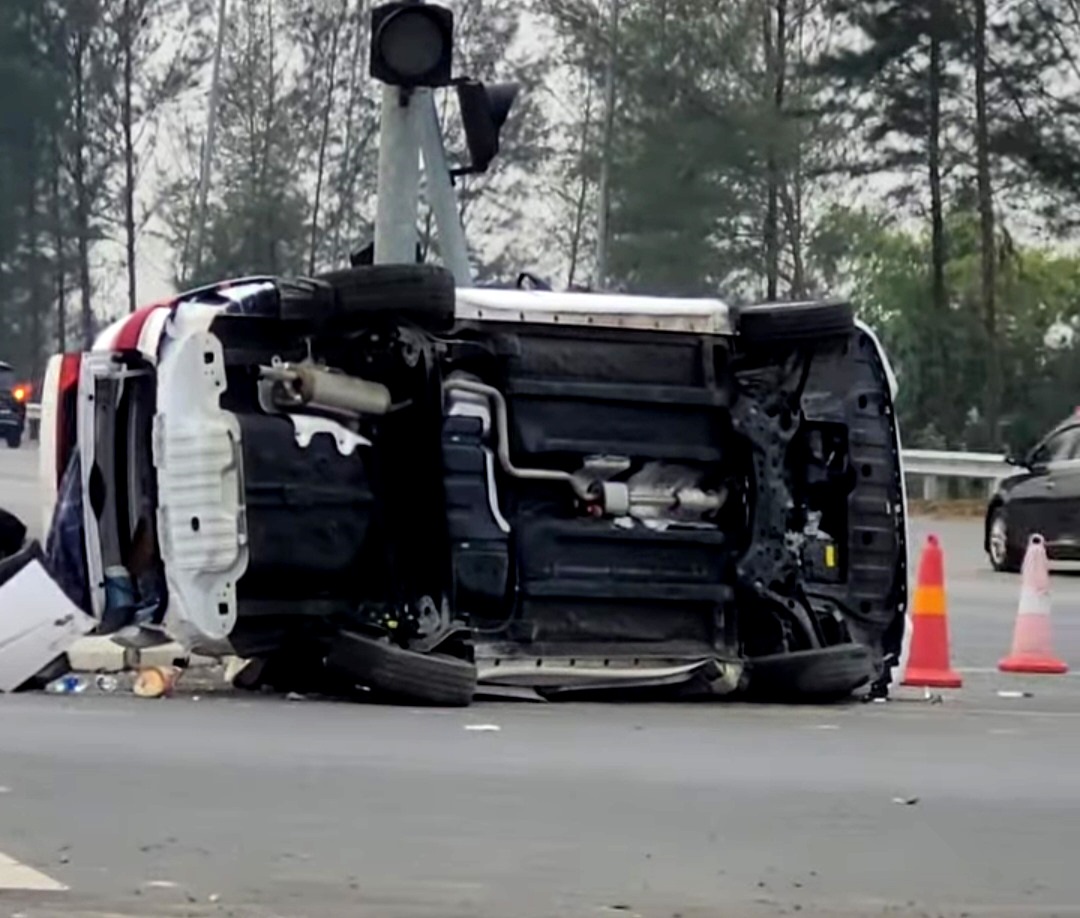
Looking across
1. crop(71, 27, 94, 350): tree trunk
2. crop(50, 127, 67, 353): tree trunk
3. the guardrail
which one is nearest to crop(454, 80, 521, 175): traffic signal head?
the guardrail

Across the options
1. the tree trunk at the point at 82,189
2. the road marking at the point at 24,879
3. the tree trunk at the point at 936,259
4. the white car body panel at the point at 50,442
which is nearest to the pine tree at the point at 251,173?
the tree trunk at the point at 82,189

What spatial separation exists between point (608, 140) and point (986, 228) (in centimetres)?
645

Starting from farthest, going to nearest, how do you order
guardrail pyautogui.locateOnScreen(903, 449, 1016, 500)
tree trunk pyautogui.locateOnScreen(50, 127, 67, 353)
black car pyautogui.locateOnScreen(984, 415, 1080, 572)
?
tree trunk pyautogui.locateOnScreen(50, 127, 67, 353) → guardrail pyautogui.locateOnScreen(903, 449, 1016, 500) → black car pyautogui.locateOnScreen(984, 415, 1080, 572)

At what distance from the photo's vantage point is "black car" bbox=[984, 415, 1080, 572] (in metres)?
24.4

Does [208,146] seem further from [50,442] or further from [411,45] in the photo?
[50,442]

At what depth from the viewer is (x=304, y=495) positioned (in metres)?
11.2

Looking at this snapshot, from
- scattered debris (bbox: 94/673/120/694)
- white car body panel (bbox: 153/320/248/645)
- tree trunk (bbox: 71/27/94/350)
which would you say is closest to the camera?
white car body panel (bbox: 153/320/248/645)

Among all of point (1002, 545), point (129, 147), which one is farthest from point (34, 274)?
point (1002, 545)

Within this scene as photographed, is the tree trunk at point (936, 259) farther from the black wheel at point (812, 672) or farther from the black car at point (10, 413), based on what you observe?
the black wheel at point (812, 672)

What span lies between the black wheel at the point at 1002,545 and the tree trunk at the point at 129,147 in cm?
3091

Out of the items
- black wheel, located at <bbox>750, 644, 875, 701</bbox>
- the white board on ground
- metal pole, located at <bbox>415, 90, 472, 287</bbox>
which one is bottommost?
black wheel, located at <bbox>750, 644, 875, 701</bbox>

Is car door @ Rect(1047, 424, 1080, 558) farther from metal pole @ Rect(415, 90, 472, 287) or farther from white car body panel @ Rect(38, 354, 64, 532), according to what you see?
white car body panel @ Rect(38, 354, 64, 532)

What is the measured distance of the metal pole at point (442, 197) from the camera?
14062mm

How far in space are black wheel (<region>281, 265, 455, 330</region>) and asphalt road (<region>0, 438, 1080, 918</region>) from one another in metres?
1.71
